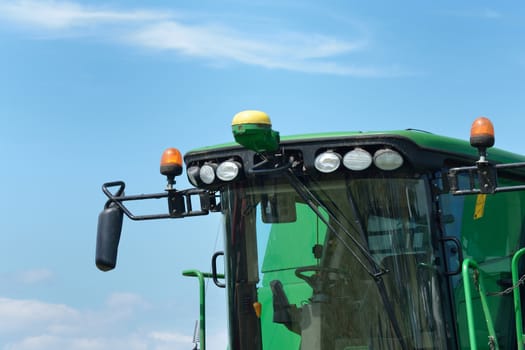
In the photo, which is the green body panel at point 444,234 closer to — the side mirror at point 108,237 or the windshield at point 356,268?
the windshield at point 356,268

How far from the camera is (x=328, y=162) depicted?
6.18 metres

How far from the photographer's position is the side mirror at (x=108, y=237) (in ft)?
21.9

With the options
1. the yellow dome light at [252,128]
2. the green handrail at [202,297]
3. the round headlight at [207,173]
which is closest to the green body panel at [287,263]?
the round headlight at [207,173]

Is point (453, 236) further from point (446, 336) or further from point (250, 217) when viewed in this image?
point (250, 217)

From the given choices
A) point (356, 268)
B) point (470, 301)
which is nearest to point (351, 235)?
point (356, 268)

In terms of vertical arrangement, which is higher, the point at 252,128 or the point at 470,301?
the point at 252,128

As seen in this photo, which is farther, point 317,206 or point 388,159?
point 317,206

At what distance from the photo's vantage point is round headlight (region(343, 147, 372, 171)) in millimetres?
6121

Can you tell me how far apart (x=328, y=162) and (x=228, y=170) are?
72 cm

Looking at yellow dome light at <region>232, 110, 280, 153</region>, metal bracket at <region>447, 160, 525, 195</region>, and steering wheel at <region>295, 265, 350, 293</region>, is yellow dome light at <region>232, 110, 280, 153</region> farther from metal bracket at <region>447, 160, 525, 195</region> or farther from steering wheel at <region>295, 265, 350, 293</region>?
metal bracket at <region>447, 160, 525, 195</region>

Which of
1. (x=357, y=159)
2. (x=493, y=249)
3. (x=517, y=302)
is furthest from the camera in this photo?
(x=493, y=249)

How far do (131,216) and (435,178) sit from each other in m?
2.12

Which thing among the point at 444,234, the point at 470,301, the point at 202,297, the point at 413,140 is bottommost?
the point at 470,301

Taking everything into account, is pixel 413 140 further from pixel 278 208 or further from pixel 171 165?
pixel 171 165
